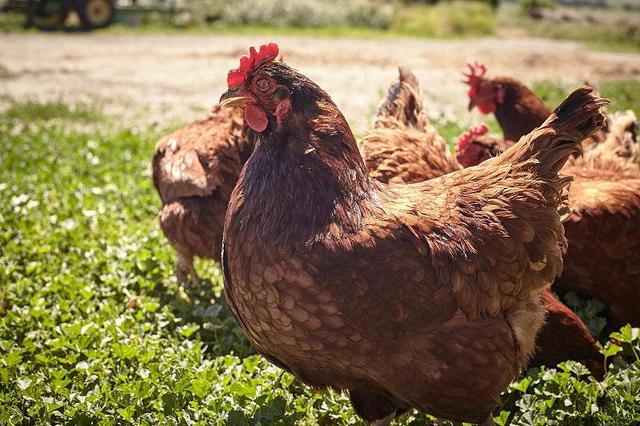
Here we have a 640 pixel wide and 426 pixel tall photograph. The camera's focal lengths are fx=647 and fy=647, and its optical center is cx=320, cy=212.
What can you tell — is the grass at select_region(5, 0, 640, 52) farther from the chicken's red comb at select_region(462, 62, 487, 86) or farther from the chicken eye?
the chicken eye

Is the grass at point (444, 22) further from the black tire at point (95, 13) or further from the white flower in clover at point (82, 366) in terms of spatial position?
the white flower in clover at point (82, 366)

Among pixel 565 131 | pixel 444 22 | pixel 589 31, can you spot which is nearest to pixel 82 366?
pixel 565 131

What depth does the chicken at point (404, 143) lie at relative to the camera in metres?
3.81

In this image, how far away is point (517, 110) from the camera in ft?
18.2

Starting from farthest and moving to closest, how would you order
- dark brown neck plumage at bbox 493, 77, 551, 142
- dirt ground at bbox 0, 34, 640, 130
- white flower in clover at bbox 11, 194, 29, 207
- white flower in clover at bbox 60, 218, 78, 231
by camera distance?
dirt ground at bbox 0, 34, 640, 130, white flower in clover at bbox 11, 194, 29, 207, dark brown neck plumage at bbox 493, 77, 551, 142, white flower in clover at bbox 60, 218, 78, 231

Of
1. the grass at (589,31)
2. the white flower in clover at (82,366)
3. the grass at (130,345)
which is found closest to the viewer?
the grass at (130,345)

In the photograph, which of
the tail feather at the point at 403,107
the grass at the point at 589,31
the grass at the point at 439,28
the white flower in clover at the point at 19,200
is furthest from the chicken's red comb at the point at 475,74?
the grass at the point at 589,31

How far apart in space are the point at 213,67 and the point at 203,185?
9658 mm

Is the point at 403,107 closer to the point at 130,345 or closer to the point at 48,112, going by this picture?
the point at 130,345

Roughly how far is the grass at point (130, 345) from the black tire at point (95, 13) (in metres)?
14.0

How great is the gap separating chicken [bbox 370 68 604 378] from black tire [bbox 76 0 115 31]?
54.4ft

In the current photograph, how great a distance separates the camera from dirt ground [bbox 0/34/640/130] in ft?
34.0

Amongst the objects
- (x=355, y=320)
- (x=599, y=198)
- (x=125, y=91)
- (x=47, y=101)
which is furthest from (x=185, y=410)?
(x=125, y=91)

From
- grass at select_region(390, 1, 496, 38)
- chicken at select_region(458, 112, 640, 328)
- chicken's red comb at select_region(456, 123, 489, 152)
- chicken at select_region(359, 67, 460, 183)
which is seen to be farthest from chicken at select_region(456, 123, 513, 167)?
grass at select_region(390, 1, 496, 38)
